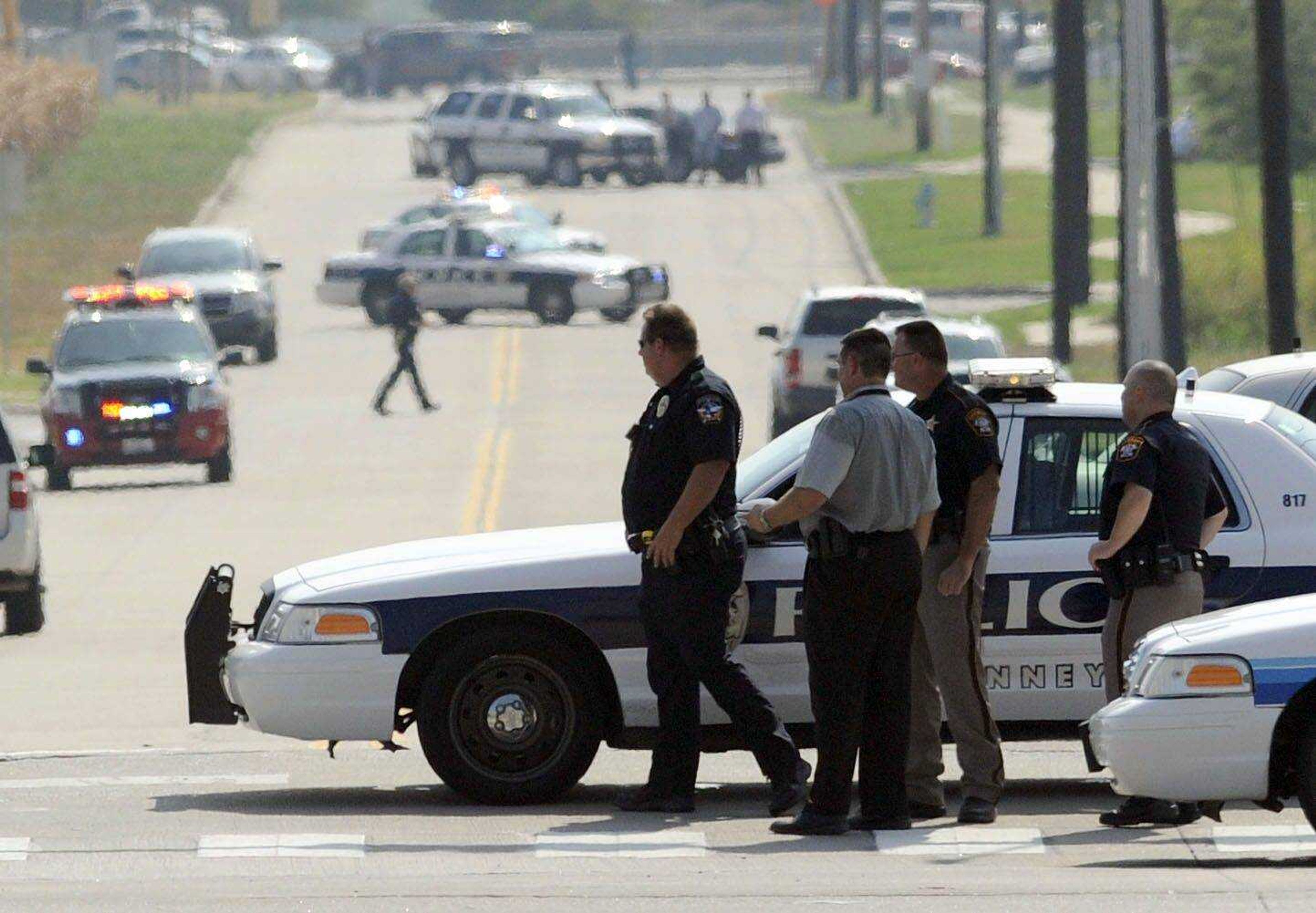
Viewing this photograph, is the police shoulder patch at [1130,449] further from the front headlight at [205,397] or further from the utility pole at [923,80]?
the utility pole at [923,80]

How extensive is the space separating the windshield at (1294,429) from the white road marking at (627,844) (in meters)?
2.60

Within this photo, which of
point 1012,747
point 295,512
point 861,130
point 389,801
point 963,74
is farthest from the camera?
point 963,74

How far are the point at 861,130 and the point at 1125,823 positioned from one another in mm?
62974

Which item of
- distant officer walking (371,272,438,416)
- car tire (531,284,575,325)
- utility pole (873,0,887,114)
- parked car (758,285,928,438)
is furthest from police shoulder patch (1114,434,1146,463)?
utility pole (873,0,887,114)

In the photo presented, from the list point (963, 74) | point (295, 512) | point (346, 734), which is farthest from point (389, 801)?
point (963, 74)

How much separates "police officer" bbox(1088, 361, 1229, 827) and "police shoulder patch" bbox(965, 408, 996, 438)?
46cm

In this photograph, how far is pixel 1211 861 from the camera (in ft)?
28.4

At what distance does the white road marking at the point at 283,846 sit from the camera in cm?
887

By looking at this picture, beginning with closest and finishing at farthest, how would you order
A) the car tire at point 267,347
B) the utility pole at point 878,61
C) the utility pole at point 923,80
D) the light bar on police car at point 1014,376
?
the light bar on police car at point 1014,376 < the car tire at point 267,347 < the utility pole at point 923,80 < the utility pole at point 878,61

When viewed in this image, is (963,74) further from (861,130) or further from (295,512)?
(295,512)

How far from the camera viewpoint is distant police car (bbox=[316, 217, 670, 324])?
3969 centimetres

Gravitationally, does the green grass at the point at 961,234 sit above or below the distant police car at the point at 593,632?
above

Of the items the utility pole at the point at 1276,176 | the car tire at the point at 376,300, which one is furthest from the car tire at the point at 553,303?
the utility pole at the point at 1276,176

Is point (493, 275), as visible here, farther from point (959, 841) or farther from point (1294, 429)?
point (959, 841)
